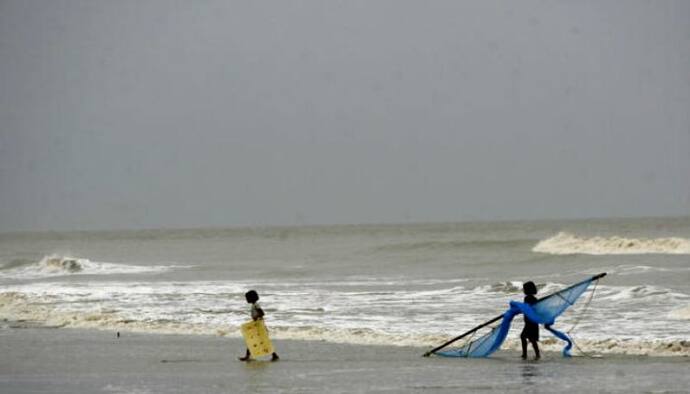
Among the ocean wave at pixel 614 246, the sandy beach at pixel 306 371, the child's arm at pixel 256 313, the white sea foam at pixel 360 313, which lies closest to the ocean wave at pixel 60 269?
the white sea foam at pixel 360 313

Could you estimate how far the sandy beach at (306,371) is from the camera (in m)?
10.1

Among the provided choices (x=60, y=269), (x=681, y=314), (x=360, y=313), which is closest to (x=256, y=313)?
(x=360, y=313)

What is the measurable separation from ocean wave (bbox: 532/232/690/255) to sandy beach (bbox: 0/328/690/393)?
34.7 metres

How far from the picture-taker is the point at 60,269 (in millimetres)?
45156

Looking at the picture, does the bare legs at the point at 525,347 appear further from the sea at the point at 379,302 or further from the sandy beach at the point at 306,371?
the sea at the point at 379,302

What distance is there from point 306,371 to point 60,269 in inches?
1405

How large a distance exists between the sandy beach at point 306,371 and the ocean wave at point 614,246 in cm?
3472

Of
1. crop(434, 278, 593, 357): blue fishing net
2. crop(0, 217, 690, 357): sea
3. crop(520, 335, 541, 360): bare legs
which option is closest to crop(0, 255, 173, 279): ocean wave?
crop(0, 217, 690, 357): sea

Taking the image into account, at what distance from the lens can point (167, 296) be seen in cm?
2412

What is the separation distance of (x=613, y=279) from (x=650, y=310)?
8.26 m

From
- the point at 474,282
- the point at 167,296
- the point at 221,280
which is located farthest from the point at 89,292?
the point at 474,282

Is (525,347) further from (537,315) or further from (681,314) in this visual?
(681,314)

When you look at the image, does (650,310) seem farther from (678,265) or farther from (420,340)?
(678,265)

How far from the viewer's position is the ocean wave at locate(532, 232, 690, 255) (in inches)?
1837
